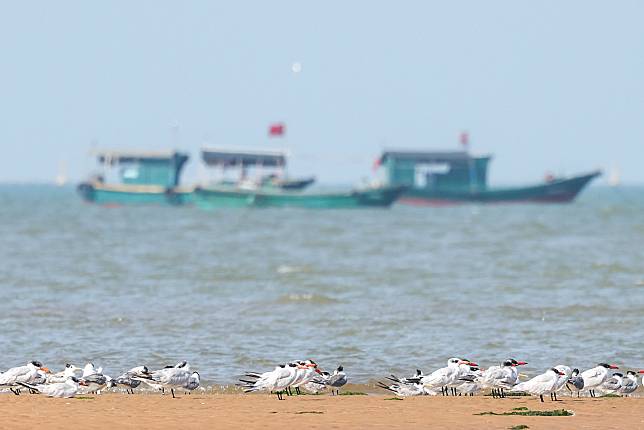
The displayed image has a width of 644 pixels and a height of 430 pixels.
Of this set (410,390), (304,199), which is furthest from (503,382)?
(304,199)

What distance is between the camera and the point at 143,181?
138 metres

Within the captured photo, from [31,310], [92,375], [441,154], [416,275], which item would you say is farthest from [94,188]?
[92,375]

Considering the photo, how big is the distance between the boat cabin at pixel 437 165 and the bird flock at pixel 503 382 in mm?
110237

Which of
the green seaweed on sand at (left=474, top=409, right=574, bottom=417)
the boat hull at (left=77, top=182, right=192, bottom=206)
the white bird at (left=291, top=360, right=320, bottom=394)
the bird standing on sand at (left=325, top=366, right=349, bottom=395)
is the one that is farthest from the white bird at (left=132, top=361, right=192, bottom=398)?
the boat hull at (left=77, top=182, right=192, bottom=206)

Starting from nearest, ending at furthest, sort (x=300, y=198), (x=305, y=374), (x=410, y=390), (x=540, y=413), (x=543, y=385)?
(x=540, y=413)
(x=543, y=385)
(x=305, y=374)
(x=410, y=390)
(x=300, y=198)

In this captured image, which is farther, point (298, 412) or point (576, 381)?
point (576, 381)

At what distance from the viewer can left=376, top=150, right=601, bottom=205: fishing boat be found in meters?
135

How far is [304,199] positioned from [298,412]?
104 meters

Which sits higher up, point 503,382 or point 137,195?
point 137,195

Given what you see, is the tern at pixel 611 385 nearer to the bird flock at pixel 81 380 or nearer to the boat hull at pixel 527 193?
the bird flock at pixel 81 380

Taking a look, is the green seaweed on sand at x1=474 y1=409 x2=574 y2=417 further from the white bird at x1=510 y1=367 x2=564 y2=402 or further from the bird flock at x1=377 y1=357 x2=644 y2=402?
Result: the bird flock at x1=377 y1=357 x2=644 y2=402

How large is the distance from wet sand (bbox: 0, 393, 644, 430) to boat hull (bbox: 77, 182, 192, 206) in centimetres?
11491

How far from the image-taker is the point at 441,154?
450ft

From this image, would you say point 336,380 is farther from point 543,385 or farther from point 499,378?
point 543,385
